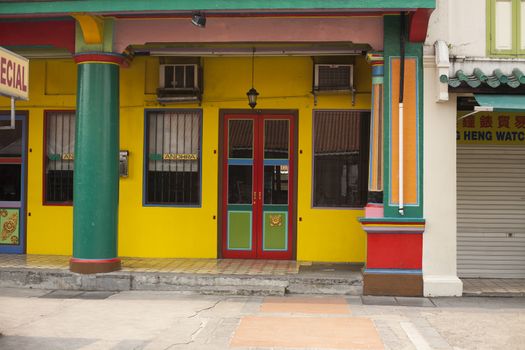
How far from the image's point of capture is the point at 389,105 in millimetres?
10375

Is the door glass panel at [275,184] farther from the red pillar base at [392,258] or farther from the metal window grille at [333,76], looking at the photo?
the red pillar base at [392,258]

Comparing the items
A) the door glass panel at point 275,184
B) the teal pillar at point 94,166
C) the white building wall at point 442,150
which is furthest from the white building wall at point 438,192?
the teal pillar at point 94,166

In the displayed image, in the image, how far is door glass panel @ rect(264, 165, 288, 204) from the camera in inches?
490

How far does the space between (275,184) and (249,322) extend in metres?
4.41

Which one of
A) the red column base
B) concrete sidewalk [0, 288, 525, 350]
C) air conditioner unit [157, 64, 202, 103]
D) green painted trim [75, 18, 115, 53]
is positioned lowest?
concrete sidewalk [0, 288, 525, 350]

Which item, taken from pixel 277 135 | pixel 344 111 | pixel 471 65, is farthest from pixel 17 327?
pixel 471 65

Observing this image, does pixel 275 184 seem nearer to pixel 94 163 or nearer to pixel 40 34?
pixel 94 163

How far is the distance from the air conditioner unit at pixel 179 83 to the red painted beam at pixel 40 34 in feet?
6.68

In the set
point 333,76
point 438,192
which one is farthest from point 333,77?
point 438,192

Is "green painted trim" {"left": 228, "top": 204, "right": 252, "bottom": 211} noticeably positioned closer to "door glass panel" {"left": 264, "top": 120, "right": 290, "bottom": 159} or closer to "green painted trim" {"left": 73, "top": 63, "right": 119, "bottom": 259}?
"door glass panel" {"left": 264, "top": 120, "right": 290, "bottom": 159}

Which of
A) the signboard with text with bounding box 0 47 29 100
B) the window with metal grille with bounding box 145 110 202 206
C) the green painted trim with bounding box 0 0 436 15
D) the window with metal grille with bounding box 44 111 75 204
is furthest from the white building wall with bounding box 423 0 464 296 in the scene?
the window with metal grille with bounding box 44 111 75 204

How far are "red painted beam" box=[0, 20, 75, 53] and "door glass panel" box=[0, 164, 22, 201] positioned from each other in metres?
2.89

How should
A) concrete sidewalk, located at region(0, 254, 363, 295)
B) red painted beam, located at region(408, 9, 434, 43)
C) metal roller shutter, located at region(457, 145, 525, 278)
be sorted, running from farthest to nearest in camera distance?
metal roller shutter, located at region(457, 145, 525, 278)
concrete sidewalk, located at region(0, 254, 363, 295)
red painted beam, located at region(408, 9, 434, 43)

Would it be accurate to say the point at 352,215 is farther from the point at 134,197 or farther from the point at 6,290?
the point at 6,290
